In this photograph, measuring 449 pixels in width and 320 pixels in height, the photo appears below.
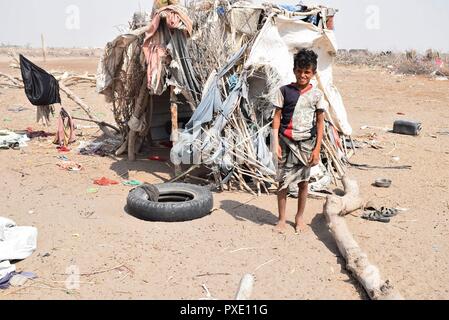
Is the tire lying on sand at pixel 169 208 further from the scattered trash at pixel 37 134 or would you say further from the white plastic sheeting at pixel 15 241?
the scattered trash at pixel 37 134

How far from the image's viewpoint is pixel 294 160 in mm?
4844

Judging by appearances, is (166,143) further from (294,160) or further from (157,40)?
(294,160)

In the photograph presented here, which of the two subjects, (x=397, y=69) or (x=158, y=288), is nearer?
(x=158, y=288)

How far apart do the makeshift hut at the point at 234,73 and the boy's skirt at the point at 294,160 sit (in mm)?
1313

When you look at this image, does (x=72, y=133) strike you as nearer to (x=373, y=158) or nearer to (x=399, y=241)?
(x=373, y=158)

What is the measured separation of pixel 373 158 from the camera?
28.7 feet

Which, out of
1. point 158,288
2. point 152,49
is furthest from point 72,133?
point 158,288

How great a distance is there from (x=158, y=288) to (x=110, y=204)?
95.0 inches

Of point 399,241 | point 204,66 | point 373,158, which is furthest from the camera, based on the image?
point 373,158

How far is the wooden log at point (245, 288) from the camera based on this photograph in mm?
3713

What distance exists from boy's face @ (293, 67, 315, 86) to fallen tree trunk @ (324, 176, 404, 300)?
1.50m

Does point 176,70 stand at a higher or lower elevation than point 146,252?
higher

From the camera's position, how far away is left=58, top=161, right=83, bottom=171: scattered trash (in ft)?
25.5

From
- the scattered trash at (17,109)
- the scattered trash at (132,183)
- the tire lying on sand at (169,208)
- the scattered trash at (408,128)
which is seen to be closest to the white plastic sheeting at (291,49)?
the tire lying on sand at (169,208)
